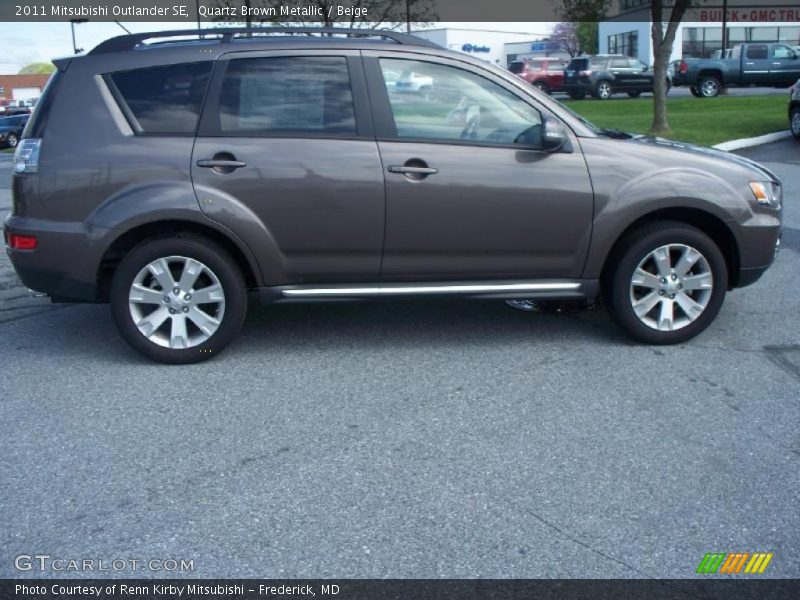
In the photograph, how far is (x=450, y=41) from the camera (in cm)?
7281

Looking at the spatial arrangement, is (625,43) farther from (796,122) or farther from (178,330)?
(178,330)

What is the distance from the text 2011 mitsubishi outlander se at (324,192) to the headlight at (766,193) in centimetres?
15

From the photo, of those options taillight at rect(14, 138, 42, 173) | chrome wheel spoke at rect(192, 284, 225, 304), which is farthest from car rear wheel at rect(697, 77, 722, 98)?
taillight at rect(14, 138, 42, 173)

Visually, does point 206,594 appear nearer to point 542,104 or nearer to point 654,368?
point 654,368

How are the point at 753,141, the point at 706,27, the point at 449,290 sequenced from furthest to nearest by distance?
the point at 706,27
the point at 753,141
the point at 449,290

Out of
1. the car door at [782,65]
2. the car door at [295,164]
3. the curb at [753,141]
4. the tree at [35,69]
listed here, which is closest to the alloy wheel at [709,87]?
the car door at [782,65]

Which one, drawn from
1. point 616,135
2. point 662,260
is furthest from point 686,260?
point 616,135

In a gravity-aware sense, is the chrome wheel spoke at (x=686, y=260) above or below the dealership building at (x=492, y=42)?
below

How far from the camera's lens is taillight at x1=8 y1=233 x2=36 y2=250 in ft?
17.5

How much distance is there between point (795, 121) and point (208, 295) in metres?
14.7

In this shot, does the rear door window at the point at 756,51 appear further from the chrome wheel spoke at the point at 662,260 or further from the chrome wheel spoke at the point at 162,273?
the chrome wheel spoke at the point at 162,273

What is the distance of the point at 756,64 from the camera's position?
1350 inches

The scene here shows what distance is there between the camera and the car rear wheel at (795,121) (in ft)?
55.2

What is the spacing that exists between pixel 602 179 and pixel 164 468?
3049 millimetres
